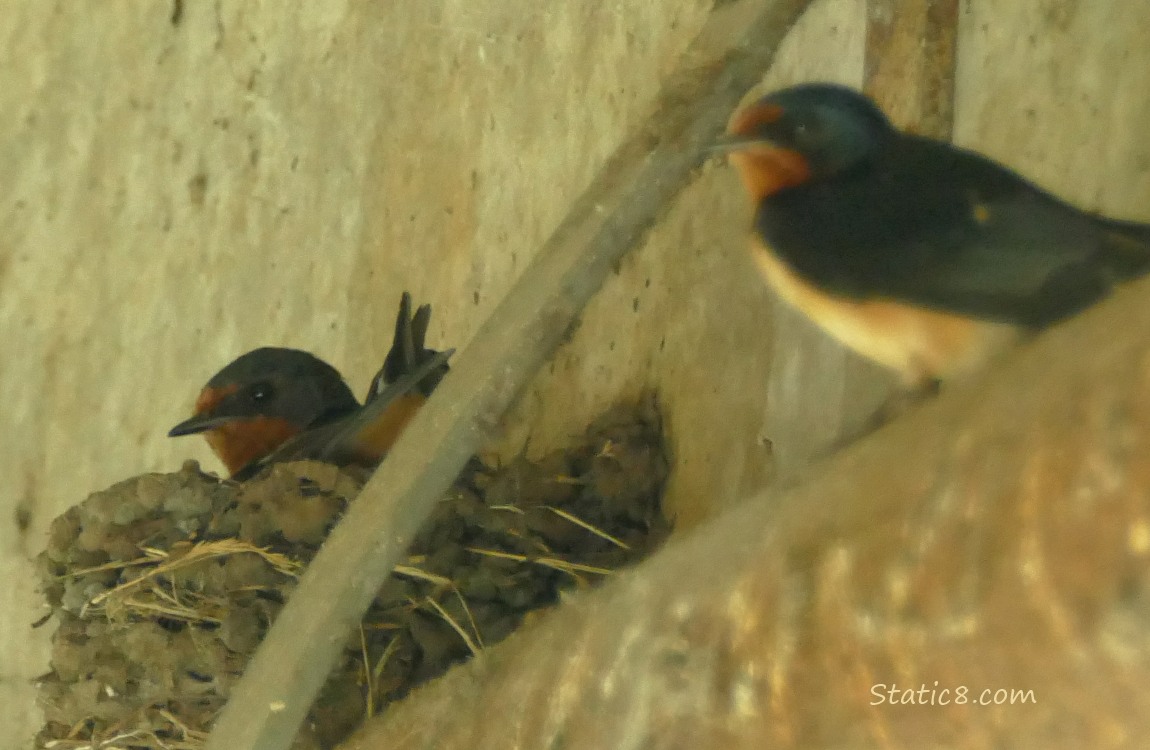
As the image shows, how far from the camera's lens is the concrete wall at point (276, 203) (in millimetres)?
2994

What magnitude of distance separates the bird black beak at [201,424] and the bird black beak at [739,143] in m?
1.66

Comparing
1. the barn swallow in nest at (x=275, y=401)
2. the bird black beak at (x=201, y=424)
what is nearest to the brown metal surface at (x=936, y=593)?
the barn swallow in nest at (x=275, y=401)

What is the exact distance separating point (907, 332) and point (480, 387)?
536mm

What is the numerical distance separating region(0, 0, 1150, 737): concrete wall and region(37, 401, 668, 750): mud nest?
0.27 m

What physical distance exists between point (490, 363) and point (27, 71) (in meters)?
2.73

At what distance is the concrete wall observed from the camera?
9.82 feet

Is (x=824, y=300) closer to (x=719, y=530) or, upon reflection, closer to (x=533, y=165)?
(x=719, y=530)

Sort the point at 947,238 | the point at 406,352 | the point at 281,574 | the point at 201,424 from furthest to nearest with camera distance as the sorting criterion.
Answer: the point at 201,424, the point at 406,352, the point at 281,574, the point at 947,238

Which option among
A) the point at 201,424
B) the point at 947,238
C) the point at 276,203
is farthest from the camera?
the point at 276,203

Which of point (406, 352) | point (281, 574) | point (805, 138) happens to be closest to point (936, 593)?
point (805, 138)

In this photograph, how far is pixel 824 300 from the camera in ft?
5.40

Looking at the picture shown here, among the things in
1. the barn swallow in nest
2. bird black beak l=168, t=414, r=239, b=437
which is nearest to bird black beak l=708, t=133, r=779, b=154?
the barn swallow in nest

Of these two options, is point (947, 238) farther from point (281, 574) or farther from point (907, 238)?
point (281, 574)

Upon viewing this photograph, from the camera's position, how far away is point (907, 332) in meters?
1.60
